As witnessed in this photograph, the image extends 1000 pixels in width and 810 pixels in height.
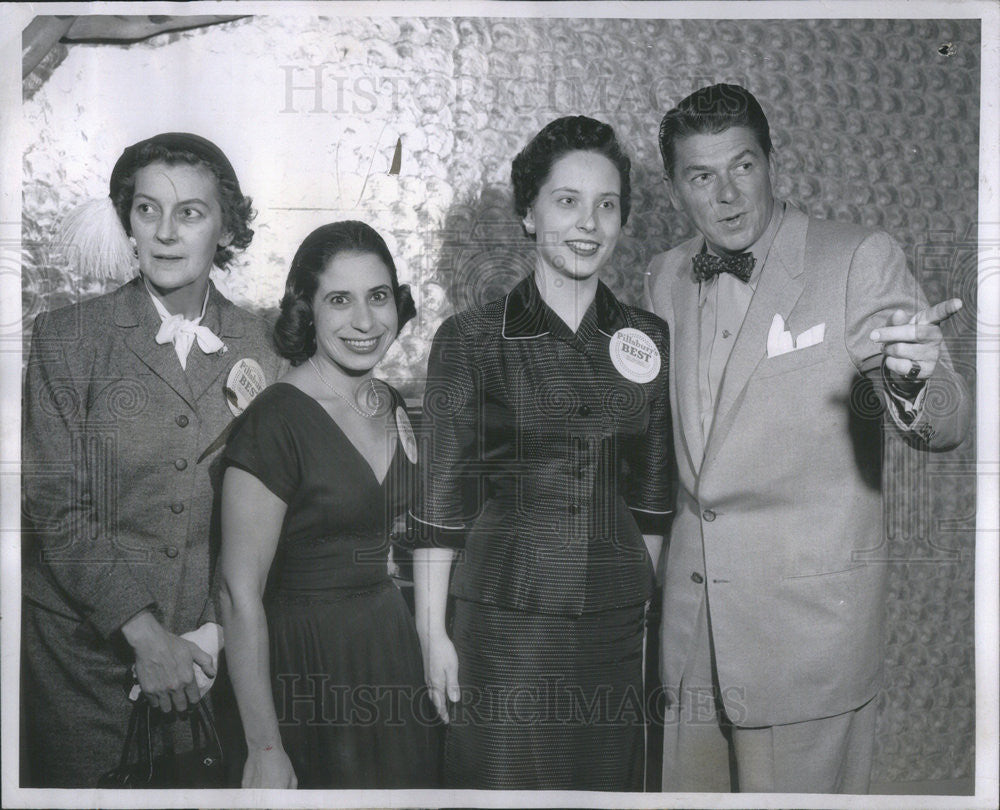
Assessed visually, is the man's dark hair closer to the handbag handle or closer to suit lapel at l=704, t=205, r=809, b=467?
suit lapel at l=704, t=205, r=809, b=467

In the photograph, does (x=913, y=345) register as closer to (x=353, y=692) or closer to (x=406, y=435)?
(x=406, y=435)

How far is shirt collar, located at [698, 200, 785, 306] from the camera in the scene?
8.94 feet

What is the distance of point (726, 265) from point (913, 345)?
1.73 feet

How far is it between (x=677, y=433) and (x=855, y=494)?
0.52 metres

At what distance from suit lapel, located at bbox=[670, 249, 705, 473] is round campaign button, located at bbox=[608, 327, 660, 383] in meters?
0.06

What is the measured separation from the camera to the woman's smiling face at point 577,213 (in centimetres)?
276

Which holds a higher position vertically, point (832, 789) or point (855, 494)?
point (855, 494)

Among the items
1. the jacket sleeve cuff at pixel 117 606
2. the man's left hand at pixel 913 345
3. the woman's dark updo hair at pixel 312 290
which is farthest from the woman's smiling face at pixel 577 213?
the jacket sleeve cuff at pixel 117 606

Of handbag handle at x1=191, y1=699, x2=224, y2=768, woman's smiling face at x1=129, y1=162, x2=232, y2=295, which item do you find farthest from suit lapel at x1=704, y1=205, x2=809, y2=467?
handbag handle at x1=191, y1=699, x2=224, y2=768

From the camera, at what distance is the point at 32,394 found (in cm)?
288

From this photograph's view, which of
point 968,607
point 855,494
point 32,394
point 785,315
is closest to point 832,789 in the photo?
point 968,607

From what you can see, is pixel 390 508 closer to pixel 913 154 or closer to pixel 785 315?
pixel 785 315

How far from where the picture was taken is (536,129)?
2.80m

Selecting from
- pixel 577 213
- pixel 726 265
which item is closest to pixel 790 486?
pixel 726 265
